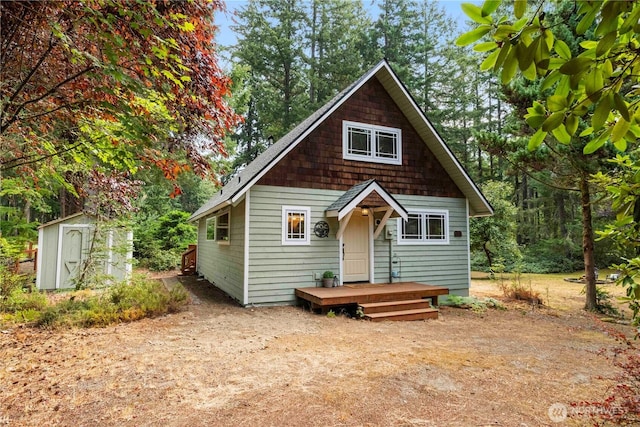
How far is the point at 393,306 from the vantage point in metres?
7.45

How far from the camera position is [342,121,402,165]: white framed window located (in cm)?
907

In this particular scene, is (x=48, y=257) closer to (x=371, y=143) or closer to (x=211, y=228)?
(x=211, y=228)

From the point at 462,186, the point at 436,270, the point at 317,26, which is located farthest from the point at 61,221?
the point at 317,26

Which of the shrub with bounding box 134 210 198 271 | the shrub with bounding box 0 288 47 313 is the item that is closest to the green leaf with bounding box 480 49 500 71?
the shrub with bounding box 0 288 47 313

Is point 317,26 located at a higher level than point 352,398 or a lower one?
→ higher

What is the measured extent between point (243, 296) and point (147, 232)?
12.1 metres

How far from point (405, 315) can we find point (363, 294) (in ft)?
3.16

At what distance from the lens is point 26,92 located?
3.84m

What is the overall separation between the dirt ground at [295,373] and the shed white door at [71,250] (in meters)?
4.86

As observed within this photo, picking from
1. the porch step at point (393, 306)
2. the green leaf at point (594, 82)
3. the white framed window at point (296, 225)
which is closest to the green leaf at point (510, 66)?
the green leaf at point (594, 82)

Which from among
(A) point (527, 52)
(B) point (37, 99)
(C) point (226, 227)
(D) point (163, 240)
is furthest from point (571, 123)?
(D) point (163, 240)

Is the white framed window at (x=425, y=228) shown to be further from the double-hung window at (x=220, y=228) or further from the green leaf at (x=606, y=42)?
the green leaf at (x=606, y=42)

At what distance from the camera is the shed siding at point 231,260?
841 centimetres

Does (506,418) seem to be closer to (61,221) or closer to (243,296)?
(243,296)
